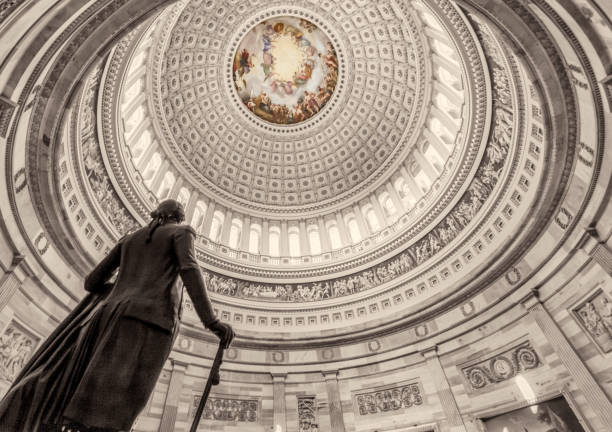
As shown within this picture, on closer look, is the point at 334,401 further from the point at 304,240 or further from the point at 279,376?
the point at 304,240

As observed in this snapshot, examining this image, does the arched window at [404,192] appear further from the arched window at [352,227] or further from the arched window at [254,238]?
the arched window at [254,238]

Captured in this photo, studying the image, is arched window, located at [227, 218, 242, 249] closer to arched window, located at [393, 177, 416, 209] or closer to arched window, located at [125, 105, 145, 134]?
arched window, located at [125, 105, 145, 134]

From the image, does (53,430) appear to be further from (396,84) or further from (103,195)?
(396,84)

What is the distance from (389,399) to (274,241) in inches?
460

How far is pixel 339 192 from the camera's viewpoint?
25219 mm

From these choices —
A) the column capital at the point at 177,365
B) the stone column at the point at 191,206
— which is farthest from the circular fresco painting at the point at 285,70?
the column capital at the point at 177,365

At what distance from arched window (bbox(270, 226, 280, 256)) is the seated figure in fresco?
61.3ft

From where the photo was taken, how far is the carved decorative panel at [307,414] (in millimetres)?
14016

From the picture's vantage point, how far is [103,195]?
1432 cm

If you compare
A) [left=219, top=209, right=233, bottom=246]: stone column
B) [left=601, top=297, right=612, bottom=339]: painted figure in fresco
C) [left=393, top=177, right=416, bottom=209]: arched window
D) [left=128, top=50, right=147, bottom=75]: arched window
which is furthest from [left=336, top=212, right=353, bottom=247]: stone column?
[left=128, top=50, right=147, bottom=75]: arched window

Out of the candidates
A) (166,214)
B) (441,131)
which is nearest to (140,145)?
(441,131)

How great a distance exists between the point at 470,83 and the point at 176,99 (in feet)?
56.3

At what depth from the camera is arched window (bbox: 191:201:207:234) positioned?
2066 centimetres

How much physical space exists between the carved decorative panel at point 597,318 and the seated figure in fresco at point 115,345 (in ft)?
35.7
